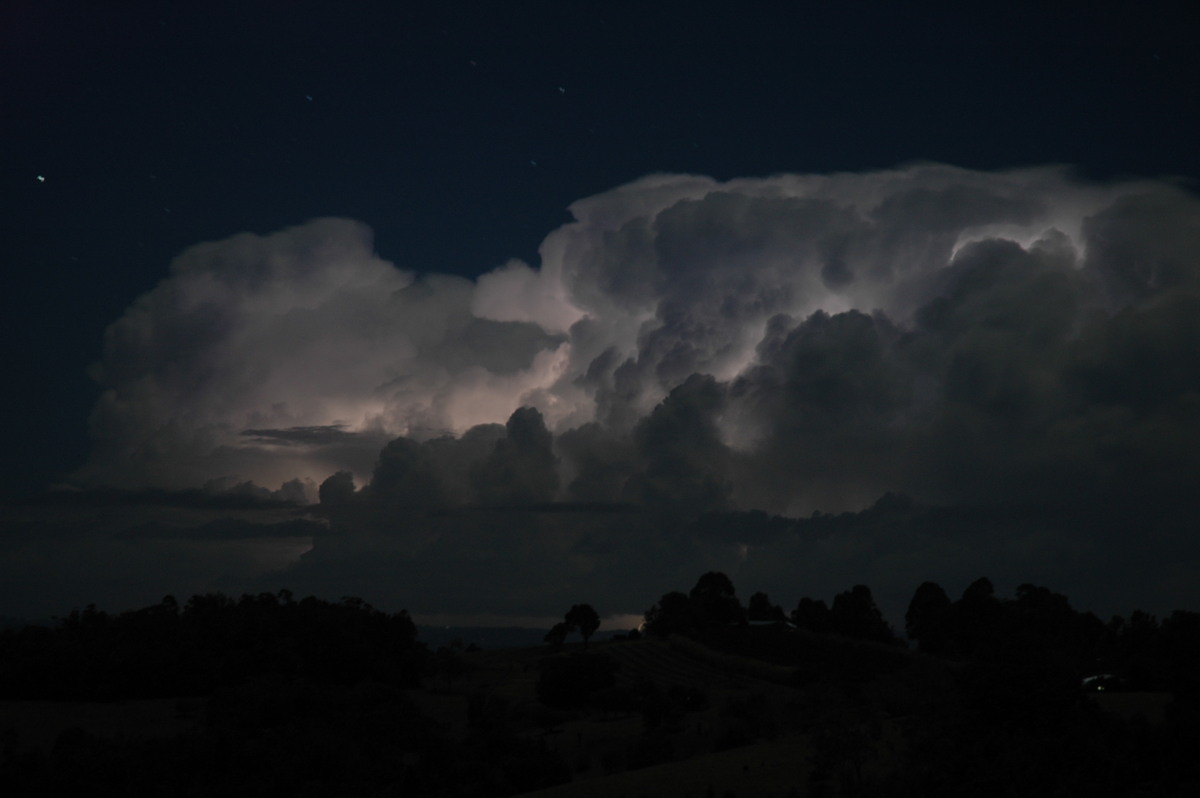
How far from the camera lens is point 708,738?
49.7 meters

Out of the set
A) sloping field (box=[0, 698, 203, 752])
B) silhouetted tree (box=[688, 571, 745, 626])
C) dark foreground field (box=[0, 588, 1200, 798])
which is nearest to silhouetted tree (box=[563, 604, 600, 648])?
silhouetted tree (box=[688, 571, 745, 626])

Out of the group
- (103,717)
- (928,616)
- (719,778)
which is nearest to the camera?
(719,778)

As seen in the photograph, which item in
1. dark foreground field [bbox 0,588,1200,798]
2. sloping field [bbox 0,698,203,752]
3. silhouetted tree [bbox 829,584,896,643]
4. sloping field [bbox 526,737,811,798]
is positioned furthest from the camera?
silhouetted tree [bbox 829,584,896,643]

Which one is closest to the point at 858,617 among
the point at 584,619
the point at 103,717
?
the point at 584,619

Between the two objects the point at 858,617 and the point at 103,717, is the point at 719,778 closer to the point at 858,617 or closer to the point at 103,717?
the point at 103,717

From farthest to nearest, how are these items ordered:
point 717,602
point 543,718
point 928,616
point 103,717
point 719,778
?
point 717,602 < point 928,616 < point 543,718 < point 103,717 < point 719,778

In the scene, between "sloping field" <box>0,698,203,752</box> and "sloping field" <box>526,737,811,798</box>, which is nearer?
"sloping field" <box>526,737,811,798</box>

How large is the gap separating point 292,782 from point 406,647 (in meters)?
46.4

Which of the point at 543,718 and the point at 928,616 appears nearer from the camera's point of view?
the point at 543,718

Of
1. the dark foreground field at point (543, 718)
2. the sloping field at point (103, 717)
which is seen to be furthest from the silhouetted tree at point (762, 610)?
the sloping field at point (103, 717)

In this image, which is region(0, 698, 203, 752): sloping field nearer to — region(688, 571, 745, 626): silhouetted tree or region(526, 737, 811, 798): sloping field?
region(526, 737, 811, 798): sloping field

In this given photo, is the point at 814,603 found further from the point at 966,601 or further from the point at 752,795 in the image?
the point at 752,795

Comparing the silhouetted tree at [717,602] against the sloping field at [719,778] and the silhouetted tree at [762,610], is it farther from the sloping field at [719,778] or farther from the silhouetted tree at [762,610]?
the sloping field at [719,778]

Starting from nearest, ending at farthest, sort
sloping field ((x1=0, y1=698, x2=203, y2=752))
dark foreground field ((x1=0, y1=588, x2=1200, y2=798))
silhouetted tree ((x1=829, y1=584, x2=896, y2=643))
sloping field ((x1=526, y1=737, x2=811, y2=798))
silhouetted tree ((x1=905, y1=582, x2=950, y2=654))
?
dark foreground field ((x1=0, y1=588, x2=1200, y2=798)) → sloping field ((x1=526, y1=737, x2=811, y2=798)) → sloping field ((x1=0, y1=698, x2=203, y2=752)) → silhouetted tree ((x1=905, y1=582, x2=950, y2=654)) → silhouetted tree ((x1=829, y1=584, x2=896, y2=643))
